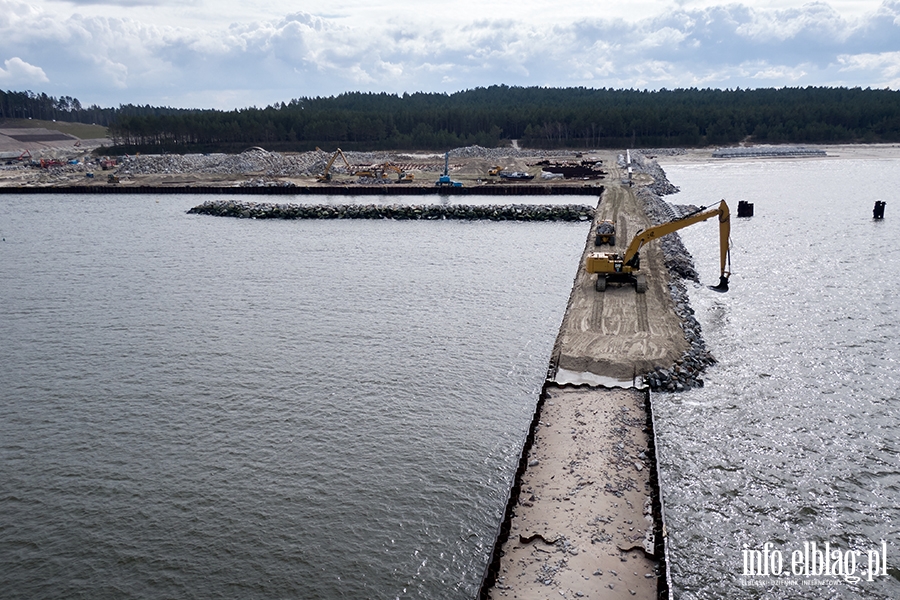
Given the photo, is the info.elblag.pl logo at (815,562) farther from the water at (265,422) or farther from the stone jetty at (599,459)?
the water at (265,422)

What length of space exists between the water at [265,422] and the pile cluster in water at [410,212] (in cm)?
1805

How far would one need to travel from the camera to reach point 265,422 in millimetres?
21047

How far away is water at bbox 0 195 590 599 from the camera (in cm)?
1504

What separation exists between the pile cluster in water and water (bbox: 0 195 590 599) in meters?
18.0

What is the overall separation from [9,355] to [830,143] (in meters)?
135

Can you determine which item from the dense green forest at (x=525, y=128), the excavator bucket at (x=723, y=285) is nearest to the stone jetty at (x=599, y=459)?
the excavator bucket at (x=723, y=285)

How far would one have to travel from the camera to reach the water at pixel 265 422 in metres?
15.0

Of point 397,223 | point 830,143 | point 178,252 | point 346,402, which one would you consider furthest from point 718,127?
point 346,402

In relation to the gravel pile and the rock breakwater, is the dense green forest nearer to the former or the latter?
the gravel pile

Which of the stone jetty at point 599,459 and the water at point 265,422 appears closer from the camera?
the stone jetty at point 599,459

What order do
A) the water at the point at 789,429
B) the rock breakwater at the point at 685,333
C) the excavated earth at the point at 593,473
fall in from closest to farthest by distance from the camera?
the excavated earth at the point at 593,473 < the water at the point at 789,429 < the rock breakwater at the point at 685,333

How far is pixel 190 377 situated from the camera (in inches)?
966

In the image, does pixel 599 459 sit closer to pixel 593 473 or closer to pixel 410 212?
pixel 593 473

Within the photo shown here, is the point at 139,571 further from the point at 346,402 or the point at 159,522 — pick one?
the point at 346,402
